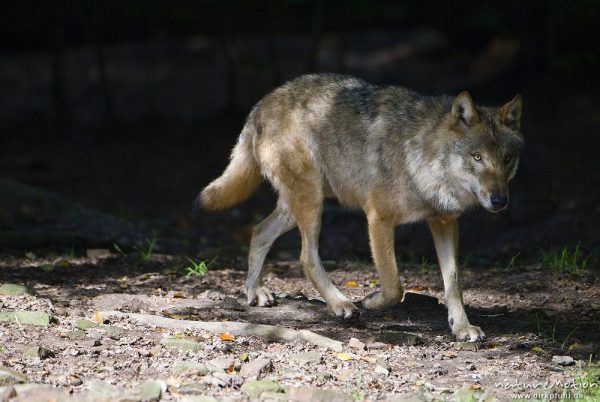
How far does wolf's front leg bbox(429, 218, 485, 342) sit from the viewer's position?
17.5 feet

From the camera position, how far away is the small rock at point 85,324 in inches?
200

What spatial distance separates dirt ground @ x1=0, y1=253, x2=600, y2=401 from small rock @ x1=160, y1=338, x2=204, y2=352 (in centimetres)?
2

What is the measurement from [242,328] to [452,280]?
4.70 feet

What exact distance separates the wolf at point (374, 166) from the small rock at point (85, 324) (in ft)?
4.30

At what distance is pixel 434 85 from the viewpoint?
49.7 ft

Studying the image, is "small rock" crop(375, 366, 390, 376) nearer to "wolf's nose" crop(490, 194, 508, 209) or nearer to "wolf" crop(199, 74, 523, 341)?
"wolf" crop(199, 74, 523, 341)

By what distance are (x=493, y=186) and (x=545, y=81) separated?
30.7ft

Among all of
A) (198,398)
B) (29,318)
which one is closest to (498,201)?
(198,398)

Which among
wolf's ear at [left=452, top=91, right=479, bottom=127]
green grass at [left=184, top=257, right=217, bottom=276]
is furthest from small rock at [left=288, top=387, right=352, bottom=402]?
green grass at [left=184, top=257, right=217, bottom=276]

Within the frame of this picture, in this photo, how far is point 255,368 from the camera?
14.5ft

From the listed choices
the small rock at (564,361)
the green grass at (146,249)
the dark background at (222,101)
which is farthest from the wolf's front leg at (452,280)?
the green grass at (146,249)

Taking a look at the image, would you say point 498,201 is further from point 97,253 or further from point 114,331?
point 97,253

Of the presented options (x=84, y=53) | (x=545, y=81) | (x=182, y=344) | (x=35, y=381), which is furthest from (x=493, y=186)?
(x=84, y=53)

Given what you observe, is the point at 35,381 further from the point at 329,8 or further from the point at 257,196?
the point at 329,8
